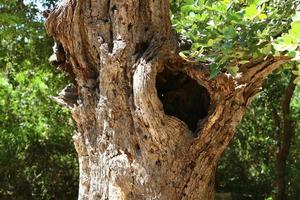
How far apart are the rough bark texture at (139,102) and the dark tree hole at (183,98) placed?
1cm

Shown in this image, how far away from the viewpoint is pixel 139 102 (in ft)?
11.4

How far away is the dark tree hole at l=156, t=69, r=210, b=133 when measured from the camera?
3.84 m

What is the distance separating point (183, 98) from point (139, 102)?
1.62ft

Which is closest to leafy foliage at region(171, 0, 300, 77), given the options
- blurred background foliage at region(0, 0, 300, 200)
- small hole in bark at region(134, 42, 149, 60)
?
small hole in bark at region(134, 42, 149, 60)

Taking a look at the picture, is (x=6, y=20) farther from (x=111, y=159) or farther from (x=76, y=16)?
(x=111, y=159)

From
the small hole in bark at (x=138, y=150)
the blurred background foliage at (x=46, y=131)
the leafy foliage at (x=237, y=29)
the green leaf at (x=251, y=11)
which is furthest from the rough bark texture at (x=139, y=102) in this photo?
the blurred background foliage at (x=46, y=131)

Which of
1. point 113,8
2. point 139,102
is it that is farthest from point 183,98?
point 113,8

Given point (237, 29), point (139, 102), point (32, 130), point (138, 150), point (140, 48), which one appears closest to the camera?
point (237, 29)

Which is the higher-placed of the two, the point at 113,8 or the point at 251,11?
the point at 113,8

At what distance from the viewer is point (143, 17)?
3.89m

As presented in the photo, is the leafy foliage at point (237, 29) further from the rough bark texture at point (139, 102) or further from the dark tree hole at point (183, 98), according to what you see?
the dark tree hole at point (183, 98)

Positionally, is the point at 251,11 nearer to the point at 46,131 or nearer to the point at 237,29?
the point at 237,29

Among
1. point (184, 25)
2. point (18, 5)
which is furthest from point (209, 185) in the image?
point (18, 5)

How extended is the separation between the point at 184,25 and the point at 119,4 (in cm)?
52
